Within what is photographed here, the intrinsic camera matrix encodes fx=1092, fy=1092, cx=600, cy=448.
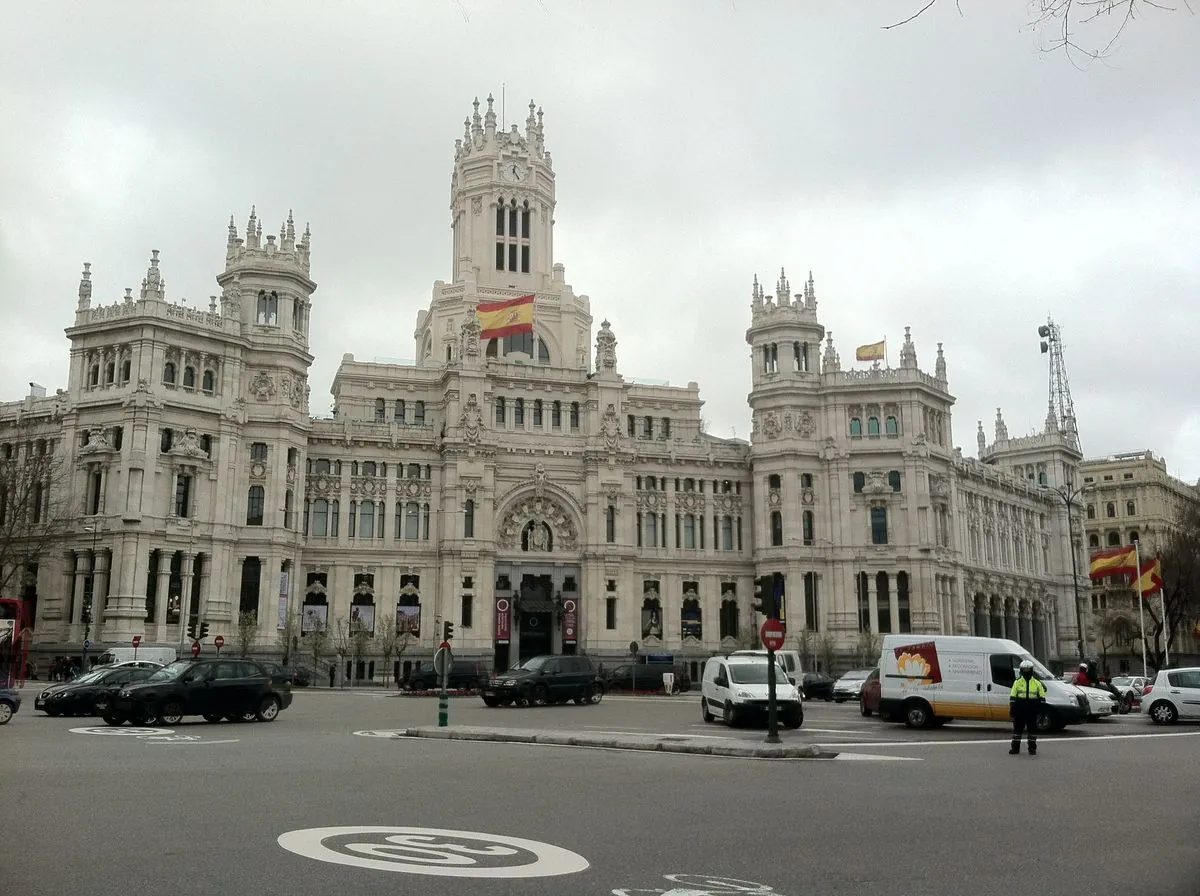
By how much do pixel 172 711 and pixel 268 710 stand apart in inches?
125

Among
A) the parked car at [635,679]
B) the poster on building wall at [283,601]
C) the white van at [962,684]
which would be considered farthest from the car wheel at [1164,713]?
the poster on building wall at [283,601]

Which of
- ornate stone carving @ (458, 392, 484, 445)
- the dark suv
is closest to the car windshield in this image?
the dark suv

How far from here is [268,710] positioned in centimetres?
3131

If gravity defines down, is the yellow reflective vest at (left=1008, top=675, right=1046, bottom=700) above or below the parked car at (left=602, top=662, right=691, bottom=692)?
above

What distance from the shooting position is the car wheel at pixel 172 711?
93.6 ft

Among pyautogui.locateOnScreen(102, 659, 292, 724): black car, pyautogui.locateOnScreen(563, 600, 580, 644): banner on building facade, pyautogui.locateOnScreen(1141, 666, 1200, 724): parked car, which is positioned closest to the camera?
pyautogui.locateOnScreen(102, 659, 292, 724): black car

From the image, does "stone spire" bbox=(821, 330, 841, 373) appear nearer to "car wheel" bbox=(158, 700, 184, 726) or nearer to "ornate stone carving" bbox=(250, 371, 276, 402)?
"ornate stone carving" bbox=(250, 371, 276, 402)

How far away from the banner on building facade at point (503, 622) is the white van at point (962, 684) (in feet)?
157

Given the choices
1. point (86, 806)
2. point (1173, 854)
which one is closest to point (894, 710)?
point (1173, 854)

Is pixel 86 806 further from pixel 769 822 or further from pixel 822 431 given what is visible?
pixel 822 431

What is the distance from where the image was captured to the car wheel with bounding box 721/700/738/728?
30.4 metres

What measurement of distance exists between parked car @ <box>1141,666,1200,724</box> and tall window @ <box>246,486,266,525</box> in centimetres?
5468

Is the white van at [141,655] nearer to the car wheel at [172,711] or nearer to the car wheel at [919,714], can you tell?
the car wheel at [172,711]

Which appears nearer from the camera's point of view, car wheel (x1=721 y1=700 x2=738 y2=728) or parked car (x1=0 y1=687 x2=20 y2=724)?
parked car (x1=0 y1=687 x2=20 y2=724)
